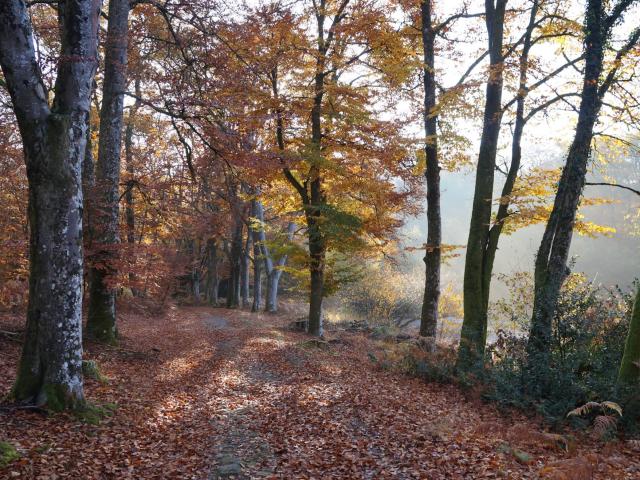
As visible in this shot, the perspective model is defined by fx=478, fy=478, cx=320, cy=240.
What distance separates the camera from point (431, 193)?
13766mm

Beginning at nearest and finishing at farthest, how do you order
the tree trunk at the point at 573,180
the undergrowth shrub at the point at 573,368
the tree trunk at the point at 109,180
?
1. the undergrowth shrub at the point at 573,368
2. the tree trunk at the point at 573,180
3. the tree trunk at the point at 109,180

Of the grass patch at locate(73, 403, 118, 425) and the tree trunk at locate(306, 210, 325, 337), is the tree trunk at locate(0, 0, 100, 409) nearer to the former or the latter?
the grass patch at locate(73, 403, 118, 425)

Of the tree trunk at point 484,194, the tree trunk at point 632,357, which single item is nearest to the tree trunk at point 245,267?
the tree trunk at point 484,194

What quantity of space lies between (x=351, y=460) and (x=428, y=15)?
12.2m

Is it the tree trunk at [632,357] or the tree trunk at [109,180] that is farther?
the tree trunk at [109,180]

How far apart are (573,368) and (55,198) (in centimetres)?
863

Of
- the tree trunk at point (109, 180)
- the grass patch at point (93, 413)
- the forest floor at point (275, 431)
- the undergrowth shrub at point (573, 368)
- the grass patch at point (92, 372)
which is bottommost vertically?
the forest floor at point (275, 431)

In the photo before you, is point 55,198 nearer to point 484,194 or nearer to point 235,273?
point 484,194

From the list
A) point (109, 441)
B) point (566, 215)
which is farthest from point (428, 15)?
point (109, 441)

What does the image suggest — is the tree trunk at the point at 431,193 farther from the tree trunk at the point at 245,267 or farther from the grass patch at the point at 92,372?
the tree trunk at the point at 245,267

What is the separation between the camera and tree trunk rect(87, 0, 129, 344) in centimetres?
1041

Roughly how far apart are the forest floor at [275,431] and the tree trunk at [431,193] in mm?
3083

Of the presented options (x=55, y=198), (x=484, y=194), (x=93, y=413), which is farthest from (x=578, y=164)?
(x=93, y=413)

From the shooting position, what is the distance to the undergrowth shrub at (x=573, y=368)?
7703 millimetres
